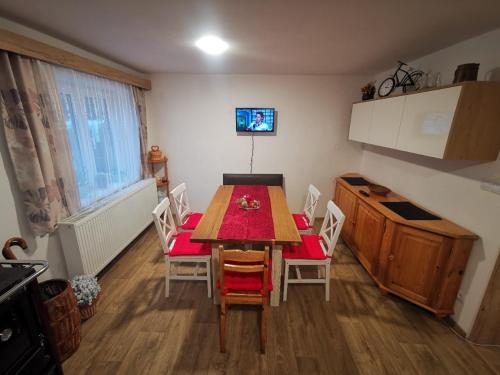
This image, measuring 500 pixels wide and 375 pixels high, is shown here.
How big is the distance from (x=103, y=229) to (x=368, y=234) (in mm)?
2910

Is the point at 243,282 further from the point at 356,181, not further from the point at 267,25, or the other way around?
the point at 356,181

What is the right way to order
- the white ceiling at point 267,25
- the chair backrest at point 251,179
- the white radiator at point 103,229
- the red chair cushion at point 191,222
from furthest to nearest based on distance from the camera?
the chair backrest at point 251,179 < the red chair cushion at point 191,222 < the white radiator at point 103,229 < the white ceiling at point 267,25

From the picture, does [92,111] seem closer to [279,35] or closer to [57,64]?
[57,64]

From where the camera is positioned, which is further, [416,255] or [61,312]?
[416,255]

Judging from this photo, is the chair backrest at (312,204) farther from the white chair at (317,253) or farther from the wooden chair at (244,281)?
the wooden chair at (244,281)

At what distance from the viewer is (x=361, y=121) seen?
10.3 feet

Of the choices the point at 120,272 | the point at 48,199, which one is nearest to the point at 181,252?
the point at 120,272

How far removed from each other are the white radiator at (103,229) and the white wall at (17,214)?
107 mm

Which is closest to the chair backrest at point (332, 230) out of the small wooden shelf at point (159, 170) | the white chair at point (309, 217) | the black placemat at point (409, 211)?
the white chair at point (309, 217)

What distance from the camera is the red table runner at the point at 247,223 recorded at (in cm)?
190

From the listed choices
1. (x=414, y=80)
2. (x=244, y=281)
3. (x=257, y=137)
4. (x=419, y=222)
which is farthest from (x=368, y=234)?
(x=257, y=137)

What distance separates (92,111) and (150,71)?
4.31 feet

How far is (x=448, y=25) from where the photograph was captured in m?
1.63

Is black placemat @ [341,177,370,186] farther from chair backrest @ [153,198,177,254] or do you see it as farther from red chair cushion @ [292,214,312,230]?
chair backrest @ [153,198,177,254]
